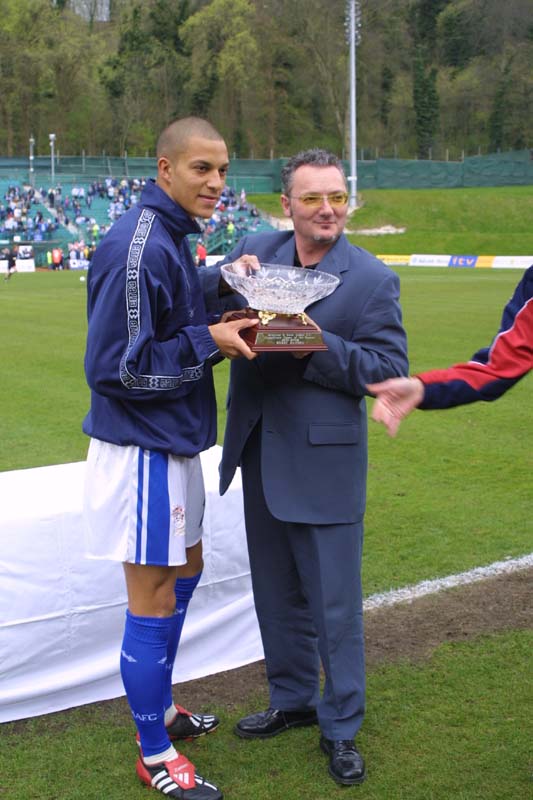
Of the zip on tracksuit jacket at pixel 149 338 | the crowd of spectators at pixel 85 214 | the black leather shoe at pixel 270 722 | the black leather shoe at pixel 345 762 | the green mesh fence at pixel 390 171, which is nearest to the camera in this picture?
the zip on tracksuit jacket at pixel 149 338

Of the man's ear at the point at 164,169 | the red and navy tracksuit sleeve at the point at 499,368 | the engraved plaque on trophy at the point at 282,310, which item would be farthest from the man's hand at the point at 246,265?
the red and navy tracksuit sleeve at the point at 499,368

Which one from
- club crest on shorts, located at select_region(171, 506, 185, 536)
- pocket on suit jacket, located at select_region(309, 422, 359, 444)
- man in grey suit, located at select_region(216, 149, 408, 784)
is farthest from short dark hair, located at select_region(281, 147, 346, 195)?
club crest on shorts, located at select_region(171, 506, 185, 536)

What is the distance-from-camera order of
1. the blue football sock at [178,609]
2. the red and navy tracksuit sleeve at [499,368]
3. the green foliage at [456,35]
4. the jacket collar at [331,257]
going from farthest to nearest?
the green foliage at [456,35] → the blue football sock at [178,609] → the jacket collar at [331,257] → the red and navy tracksuit sleeve at [499,368]

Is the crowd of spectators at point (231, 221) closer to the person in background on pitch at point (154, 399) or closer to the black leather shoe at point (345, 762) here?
the person in background on pitch at point (154, 399)

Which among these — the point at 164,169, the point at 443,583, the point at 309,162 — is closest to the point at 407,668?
the point at 443,583

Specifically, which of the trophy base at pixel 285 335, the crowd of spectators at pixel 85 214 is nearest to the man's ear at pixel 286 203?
the trophy base at pixel 285 335

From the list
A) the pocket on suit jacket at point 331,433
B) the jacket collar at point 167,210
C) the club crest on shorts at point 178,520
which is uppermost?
the jacket collar at point 167,210

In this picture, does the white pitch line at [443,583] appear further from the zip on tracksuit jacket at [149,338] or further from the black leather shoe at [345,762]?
the zip on tracksuit jacket at [149,338]

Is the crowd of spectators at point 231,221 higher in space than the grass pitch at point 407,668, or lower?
higher

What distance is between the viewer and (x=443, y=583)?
530 cm

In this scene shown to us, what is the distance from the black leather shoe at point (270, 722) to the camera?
3.78 metres

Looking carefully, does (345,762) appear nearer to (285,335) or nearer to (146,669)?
(146,669)

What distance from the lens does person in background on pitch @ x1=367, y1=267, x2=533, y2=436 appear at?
2986 mm

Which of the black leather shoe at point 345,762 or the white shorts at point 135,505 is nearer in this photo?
the white shorts at point 135,505
